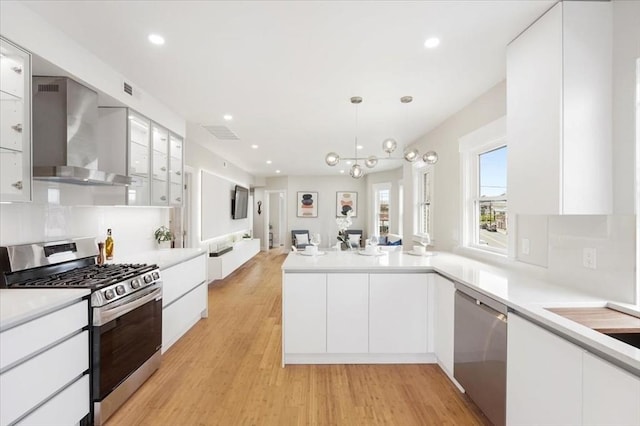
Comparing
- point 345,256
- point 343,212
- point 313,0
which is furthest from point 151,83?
point 343,212

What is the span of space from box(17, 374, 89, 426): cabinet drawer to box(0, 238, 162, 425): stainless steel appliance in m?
0.07

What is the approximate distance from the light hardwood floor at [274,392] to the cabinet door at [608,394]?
104 centimetres

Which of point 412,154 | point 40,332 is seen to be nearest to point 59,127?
point 40,332

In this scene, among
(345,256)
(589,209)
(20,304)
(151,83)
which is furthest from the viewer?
(345,256)

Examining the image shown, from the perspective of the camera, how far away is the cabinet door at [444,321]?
2.51m

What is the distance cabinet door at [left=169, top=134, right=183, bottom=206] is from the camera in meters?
3.74

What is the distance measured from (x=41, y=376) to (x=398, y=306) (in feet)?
8.07

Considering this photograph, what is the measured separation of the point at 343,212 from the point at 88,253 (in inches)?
305

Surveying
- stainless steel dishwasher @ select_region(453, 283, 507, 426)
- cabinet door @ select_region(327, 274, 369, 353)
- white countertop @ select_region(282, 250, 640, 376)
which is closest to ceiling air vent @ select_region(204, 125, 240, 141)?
white countertop @ select_region(282, 250, 640, 376)

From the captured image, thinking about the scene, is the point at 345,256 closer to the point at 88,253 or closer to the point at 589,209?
the point at 589,209

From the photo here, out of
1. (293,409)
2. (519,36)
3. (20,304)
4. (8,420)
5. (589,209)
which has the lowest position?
(293,409)

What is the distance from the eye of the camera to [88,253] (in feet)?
8.87

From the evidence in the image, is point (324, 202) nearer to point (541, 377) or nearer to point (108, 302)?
point (108, 302)

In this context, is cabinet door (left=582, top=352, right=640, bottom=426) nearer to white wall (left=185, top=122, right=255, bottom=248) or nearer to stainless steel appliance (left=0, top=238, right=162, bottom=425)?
stainless steel appliance (left=0, top=238, right=162, bottom=425)
